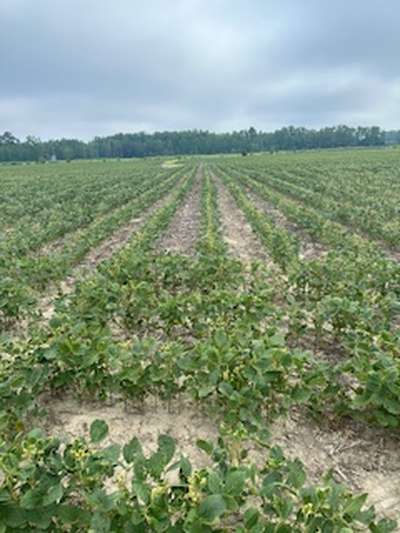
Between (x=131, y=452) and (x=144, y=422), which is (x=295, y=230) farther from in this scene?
(x=131, y=452)

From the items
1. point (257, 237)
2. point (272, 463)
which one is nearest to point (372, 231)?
point (257, 237)

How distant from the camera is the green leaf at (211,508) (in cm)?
177

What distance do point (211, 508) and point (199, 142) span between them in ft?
448

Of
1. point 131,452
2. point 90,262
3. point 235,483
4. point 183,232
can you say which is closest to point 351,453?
point 235,483

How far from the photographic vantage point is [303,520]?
1.90 meters

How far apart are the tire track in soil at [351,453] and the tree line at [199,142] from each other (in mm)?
120643

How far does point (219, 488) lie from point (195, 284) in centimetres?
428

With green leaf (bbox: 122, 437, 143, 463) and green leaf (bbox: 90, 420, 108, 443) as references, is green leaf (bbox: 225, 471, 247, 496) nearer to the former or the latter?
green leaf (bbox: 122, 437, 143, 463)

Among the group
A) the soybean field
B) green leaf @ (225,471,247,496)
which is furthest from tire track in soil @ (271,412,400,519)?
green leaf @ (225,471,247,496)

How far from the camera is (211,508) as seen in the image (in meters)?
1.79

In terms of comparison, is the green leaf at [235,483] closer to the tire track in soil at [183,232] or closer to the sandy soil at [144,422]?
the sandy soil at [144,422]

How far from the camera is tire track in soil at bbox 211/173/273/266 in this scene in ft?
29.2

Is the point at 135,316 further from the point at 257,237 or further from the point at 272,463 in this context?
the point at 257,237

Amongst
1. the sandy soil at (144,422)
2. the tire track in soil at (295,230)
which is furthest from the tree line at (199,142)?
the sandy soil at (144,422)
